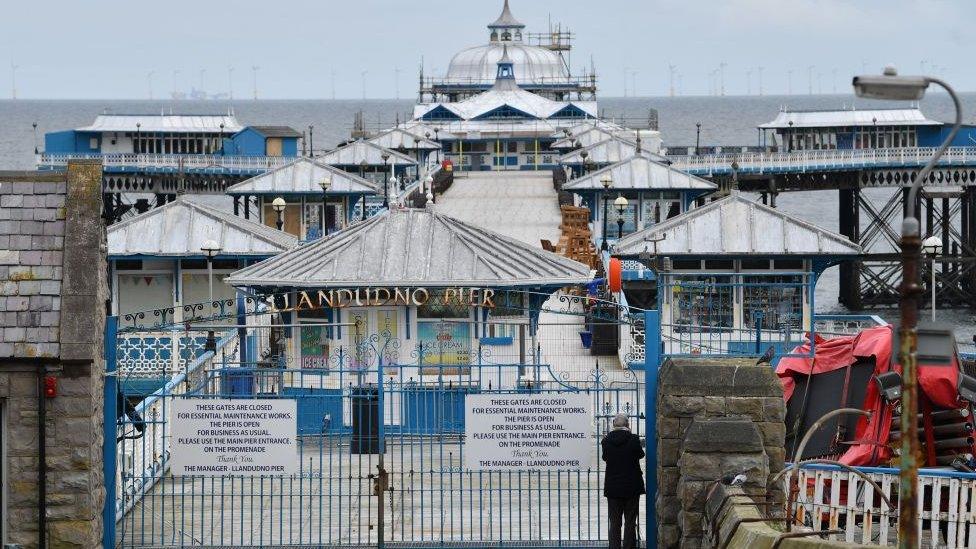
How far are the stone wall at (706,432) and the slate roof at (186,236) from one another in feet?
54.5

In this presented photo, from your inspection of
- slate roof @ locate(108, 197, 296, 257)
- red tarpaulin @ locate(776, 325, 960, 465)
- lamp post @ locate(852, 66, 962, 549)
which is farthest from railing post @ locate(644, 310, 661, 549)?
slate roof @ locate(108, 197, 296, 257)

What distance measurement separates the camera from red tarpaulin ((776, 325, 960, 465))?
50.5 feet

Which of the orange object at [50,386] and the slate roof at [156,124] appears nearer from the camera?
the orange object at [50,386]

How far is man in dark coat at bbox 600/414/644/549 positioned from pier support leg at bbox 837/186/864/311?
4126 centimetres

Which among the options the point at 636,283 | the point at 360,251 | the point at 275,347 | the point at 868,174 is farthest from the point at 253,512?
the point at 868,174

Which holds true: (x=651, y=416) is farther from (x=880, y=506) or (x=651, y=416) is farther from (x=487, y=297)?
(x=487, y=297)

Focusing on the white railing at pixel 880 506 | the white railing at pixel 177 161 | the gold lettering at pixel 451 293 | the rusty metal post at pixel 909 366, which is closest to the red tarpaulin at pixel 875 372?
the white railing at pixel 880 506

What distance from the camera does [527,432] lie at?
48.4 ft

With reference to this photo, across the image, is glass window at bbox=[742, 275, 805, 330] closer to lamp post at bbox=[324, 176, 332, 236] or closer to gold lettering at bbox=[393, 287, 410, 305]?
gold lettering at bbox=[393, 287, 410, 305]

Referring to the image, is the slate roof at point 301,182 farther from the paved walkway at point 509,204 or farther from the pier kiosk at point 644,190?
the pier kiosk at point 644,190

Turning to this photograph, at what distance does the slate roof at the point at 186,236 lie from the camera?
2980cm

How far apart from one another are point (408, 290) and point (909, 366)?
1160 centimetres

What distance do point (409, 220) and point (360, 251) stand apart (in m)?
0.74

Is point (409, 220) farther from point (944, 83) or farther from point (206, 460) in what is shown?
point (944, 83)
